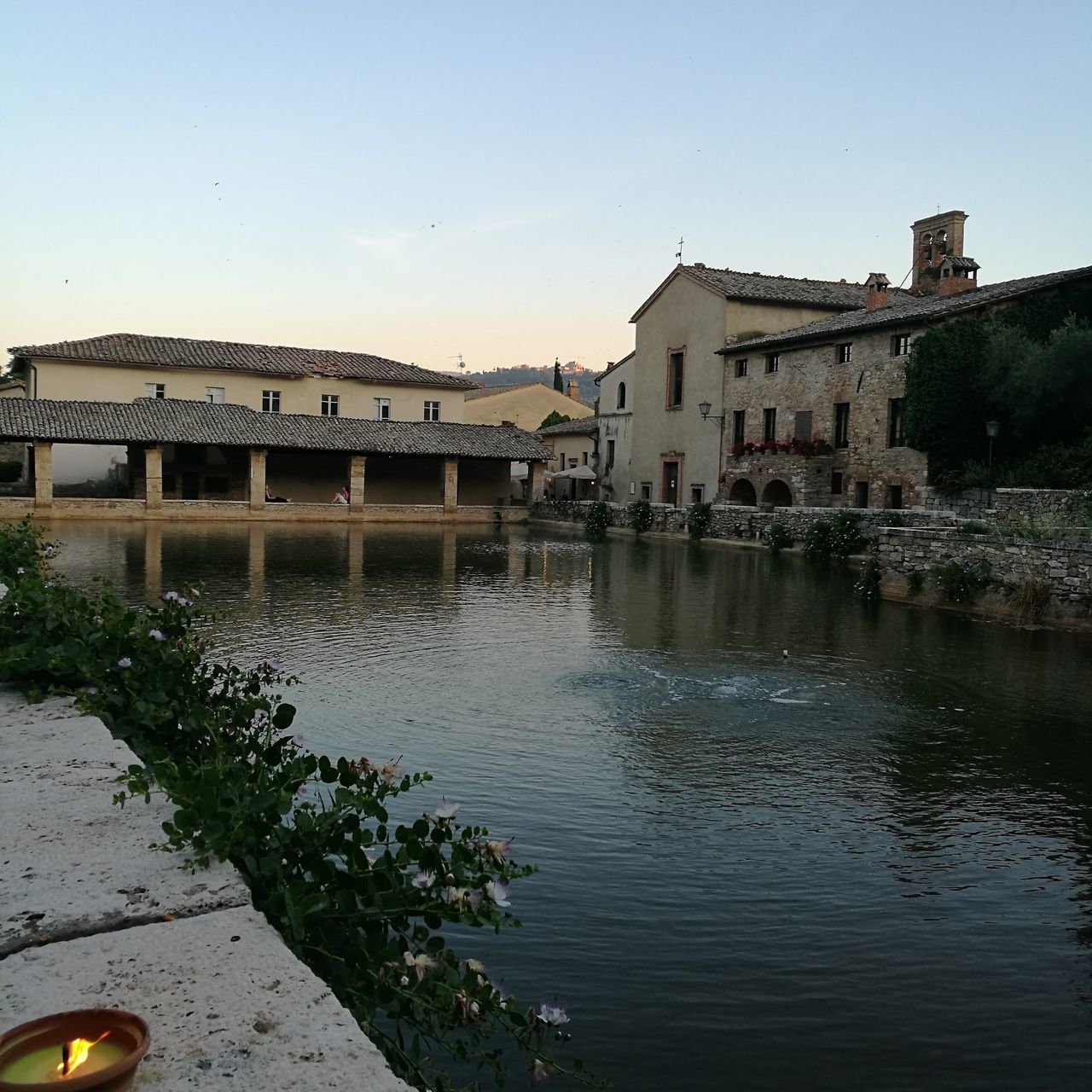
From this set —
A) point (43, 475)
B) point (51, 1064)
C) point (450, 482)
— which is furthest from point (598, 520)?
point (51, 1064)

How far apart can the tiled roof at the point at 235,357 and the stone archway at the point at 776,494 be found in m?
22.2

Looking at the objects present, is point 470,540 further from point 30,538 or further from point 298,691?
point 298,691

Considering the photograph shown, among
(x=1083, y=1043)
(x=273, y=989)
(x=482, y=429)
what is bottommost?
(x=1083, y=1043)

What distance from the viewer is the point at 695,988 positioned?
14.9 feet

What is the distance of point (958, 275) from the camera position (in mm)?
35188

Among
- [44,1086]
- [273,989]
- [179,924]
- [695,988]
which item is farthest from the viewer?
[695,988]

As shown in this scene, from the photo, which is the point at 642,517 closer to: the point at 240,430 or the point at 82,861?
the point at 240,430

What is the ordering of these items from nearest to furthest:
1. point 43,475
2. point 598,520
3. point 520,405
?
point 43,475
point 598,520
point 520,405

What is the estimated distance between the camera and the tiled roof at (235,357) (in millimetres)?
46219

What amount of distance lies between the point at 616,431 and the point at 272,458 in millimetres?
15884

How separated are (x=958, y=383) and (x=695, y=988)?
27.8 m

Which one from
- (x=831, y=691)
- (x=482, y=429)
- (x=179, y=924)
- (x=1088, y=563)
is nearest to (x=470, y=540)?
(x=482, y=429)

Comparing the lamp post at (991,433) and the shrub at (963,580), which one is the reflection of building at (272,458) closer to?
the lamp post at (991,433)

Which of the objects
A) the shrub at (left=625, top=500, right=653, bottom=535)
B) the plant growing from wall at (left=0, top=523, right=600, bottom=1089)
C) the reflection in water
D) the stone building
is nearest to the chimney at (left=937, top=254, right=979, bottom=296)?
the stone building
